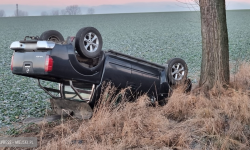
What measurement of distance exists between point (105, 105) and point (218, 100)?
2.76 m

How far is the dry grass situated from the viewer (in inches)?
234

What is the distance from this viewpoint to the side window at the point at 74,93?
736 centimetres

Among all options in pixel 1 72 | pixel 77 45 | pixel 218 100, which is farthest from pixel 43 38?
pixel 1 72

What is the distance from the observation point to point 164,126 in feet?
21.8

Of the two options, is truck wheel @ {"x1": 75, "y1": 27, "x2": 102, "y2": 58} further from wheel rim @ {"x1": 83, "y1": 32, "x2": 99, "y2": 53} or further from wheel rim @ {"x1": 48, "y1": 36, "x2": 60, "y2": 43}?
wheel rim @ {"x1": 48, "y1": 36, "x2": 60, "y2": 43}

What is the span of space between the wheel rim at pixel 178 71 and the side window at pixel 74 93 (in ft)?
8.17

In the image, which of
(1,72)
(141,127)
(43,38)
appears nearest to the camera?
(141,127)

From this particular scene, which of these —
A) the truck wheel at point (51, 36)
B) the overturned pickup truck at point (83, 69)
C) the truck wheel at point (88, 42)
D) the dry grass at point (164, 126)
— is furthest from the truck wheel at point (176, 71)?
the truck wheel at point (51, 36)

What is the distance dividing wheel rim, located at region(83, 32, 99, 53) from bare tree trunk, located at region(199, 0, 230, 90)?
3.35 m

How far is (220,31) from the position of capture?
9.20 metres

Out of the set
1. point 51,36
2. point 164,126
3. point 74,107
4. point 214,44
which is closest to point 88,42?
point 51,36

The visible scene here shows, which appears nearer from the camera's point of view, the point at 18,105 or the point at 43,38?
the point at 43,38

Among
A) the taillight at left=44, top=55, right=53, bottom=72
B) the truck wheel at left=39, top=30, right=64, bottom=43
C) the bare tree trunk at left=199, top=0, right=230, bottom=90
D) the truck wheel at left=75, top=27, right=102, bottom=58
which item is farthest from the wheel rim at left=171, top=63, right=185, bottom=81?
the taillight at left=44, top=55, right=53, bottom=72

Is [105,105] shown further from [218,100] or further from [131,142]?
[218,100]
